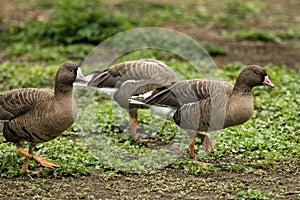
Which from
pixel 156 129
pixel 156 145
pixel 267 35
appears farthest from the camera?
pixel 267 35

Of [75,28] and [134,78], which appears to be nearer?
[134,78]

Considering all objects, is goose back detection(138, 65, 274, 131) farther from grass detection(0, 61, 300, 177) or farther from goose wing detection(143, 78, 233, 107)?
grass detection(0, 61, 300, 177)

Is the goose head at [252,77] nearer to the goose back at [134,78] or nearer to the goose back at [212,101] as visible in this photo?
the goose back at [212,101]

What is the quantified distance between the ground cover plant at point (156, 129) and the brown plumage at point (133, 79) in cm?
49

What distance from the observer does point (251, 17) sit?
15992 millimetres

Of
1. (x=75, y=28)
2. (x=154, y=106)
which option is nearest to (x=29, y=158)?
(x=154, y=106)

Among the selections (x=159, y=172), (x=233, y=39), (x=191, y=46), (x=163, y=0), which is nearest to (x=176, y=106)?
(x=159, y=172)

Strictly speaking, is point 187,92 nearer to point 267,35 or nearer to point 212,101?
point 212,101

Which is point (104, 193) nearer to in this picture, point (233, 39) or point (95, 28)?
point (95, 28)

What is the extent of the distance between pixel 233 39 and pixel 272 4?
12.5 ft

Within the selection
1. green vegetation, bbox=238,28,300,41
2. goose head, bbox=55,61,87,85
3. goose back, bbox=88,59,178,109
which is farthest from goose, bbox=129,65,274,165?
green vegetation, bbox=238,28,300,41

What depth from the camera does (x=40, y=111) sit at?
691 centimetres

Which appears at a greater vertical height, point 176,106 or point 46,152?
point 176,106

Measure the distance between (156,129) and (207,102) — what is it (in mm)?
1642
